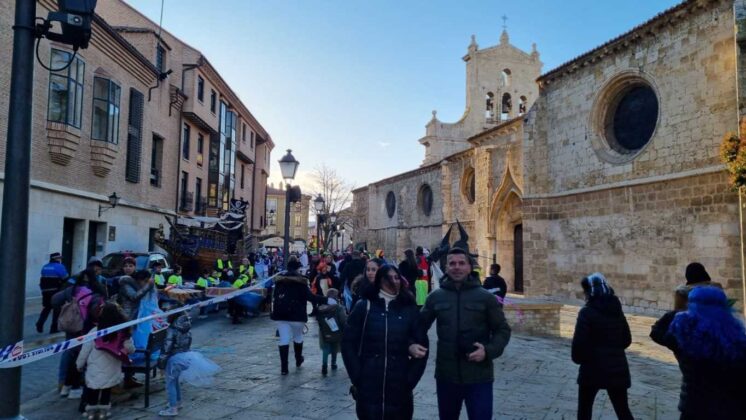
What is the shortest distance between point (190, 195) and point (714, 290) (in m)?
27.0

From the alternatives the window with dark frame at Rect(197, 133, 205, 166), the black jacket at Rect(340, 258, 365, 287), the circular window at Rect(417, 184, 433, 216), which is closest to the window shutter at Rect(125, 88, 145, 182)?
the window with dark frame at Rect(197, 133, 205, 166)

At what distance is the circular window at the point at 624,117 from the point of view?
14.5 m

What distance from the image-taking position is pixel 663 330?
3.79 meters

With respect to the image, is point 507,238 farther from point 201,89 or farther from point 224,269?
point 201,89

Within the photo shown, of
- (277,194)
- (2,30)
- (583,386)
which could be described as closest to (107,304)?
(583,386)

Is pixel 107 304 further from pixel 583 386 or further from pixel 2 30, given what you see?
pixel 2 30

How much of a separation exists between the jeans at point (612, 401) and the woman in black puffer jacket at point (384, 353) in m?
1.72

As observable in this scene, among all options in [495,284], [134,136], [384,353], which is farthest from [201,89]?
[384,353]

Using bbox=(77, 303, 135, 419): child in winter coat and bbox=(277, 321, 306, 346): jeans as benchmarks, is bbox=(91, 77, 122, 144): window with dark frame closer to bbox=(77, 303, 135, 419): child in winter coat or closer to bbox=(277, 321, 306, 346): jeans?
bbox=(277, 321, 306, 346): jeans

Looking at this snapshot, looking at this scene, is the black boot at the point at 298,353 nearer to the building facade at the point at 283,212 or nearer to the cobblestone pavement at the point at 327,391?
the cobblestone pavement at the point at 327,391

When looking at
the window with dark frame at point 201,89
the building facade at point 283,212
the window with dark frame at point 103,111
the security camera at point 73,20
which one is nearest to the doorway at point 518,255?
the window with dark frame at point 103,111

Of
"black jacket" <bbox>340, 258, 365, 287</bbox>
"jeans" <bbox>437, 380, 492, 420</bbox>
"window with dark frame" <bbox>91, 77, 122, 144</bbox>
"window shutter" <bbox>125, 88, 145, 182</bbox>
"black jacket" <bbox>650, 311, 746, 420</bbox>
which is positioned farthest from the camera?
"window shutter" <bbox>125, 88, 145, 182</bbox>

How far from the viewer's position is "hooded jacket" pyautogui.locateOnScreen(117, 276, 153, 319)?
620 cm

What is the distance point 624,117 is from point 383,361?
14.7m
